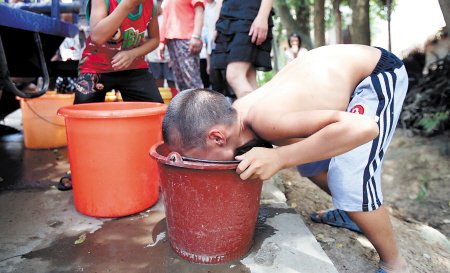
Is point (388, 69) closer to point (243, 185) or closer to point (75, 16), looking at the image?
point (243, 185)

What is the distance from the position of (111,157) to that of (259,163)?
3.00 ft

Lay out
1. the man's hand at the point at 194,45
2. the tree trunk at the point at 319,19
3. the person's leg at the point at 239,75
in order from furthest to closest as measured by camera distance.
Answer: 1. the tree trunk at the point at 319,19
2. the man's hand at the point at 194,45
3. the person's leg at the point at 239,75

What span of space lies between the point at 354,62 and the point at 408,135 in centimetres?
339

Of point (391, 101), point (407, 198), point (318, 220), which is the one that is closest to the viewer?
point (391, 101)

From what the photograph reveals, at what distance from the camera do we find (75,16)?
359 cm

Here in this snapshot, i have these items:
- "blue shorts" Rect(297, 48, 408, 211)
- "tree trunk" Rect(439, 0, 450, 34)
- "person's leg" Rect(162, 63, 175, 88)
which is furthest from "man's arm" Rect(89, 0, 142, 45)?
"person's leg" Rect(162, 63, 175, 88)

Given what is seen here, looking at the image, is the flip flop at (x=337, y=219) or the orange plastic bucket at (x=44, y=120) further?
the orange plastic bucket at (x=44, y=120)

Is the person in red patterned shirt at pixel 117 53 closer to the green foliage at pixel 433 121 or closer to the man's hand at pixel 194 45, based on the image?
the man's hand at pixel 194 45

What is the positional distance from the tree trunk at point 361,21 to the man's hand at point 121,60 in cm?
513

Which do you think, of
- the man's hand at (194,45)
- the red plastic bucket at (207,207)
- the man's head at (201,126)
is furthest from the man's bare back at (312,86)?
the man's hand at (194,45)

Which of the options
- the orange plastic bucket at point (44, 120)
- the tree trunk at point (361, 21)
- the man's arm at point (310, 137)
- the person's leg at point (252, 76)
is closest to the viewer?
the man's arm at point (310, 137)

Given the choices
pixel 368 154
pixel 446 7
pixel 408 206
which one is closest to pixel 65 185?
pixel 368 154

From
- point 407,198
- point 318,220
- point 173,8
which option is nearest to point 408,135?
point 407,198

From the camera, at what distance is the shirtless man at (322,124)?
133 cm
